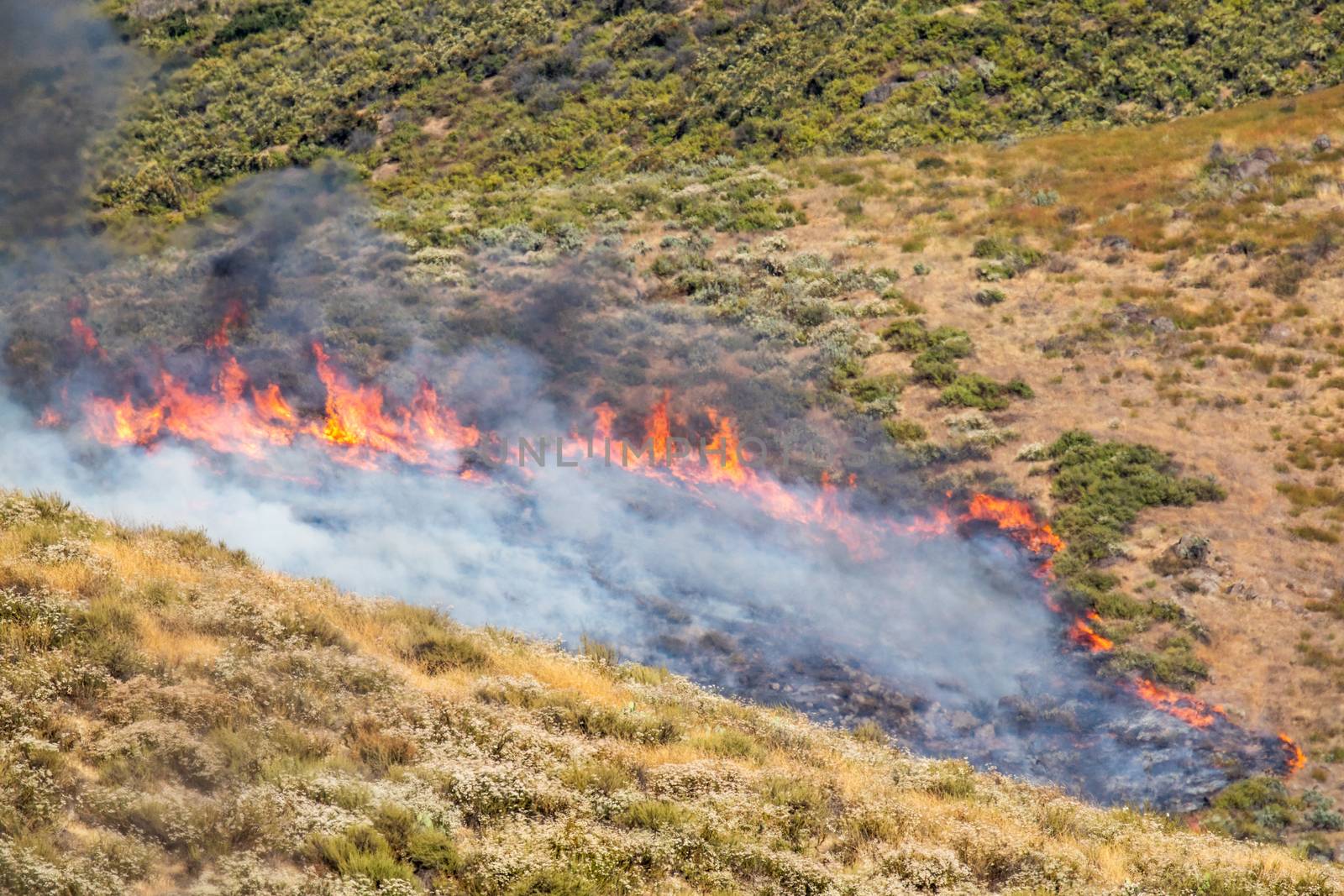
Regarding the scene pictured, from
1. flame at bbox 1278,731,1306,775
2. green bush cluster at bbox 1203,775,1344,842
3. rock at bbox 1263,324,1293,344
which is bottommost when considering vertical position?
green bush cluster at bbox 1203,775,1344,842

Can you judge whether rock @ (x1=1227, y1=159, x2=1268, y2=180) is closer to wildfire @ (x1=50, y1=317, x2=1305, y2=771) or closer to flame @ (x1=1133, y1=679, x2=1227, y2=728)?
wildfire @ (x1=50, y1=317, x2=1305, y2=771)

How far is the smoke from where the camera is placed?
20.8 meters

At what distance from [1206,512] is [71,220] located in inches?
1420

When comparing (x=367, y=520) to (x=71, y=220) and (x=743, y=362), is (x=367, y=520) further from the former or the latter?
(x=71, y=220)

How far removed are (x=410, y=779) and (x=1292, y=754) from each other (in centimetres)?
1444

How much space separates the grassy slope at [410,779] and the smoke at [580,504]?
123 inches

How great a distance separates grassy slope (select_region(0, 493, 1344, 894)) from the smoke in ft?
10.3

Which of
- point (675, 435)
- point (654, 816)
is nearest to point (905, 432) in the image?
point (675, 435)

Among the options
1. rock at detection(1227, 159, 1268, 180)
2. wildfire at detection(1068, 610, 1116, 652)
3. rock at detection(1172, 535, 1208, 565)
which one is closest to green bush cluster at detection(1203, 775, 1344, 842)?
wildfire at detection(1068, 610, 1116, 652)

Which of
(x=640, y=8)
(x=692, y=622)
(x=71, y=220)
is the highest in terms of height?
(x=640, y=8)

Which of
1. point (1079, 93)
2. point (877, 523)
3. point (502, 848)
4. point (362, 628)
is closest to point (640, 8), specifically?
point (1079, 93)

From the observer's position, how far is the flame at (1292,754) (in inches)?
761

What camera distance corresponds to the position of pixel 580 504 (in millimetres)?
25594

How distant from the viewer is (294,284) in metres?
34.7
